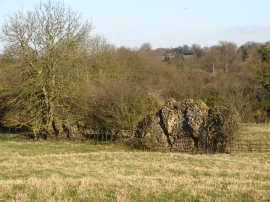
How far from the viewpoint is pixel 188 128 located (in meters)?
30.6

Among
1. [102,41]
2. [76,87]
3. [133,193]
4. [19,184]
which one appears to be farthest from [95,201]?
[102,41]

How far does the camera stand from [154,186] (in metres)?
11.4

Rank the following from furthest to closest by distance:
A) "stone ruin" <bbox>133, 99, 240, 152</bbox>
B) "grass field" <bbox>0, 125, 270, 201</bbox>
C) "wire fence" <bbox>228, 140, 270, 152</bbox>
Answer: "stone ruin" <bbox>133, 99, 240, 152</bbox>, "wire fence" <bbox>228, 140, 270, 152</bbox>, "grass field" <bbox>0, 125, 270, 201</bbox>

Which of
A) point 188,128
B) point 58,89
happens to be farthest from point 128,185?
point 58,89

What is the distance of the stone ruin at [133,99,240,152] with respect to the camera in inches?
1157

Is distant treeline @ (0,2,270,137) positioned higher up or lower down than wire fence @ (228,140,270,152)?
higher up

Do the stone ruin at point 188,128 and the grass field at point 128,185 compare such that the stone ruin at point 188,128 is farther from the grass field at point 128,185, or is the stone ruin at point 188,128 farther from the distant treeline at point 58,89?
the grass field at point 128,185

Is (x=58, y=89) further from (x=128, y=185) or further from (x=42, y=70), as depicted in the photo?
(x=128, y=185)

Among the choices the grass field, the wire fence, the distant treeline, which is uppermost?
the distant treeline

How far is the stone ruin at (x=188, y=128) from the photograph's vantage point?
2939 cm

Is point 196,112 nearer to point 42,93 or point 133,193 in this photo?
point 42,93

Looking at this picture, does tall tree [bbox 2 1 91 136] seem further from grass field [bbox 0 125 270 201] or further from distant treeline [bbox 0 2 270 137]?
grass field [bbox 0 125 270 201]

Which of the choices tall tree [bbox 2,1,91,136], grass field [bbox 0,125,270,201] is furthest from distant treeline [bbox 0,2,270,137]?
grass field [bbox 0,125,270,201]

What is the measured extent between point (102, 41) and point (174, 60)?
87.3ft
